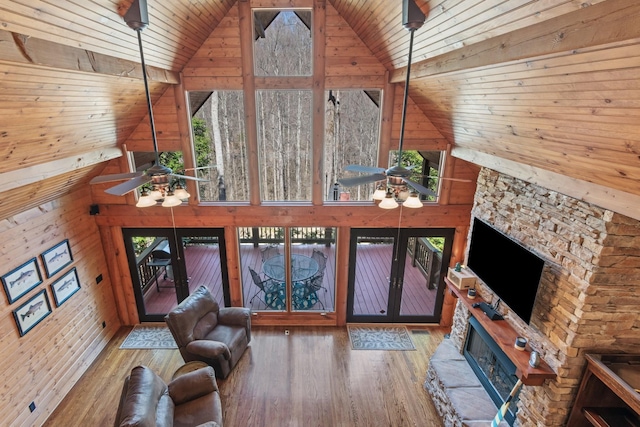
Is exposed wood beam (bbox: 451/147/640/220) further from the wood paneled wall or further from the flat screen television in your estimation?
the flat screen television

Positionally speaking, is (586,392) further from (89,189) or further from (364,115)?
(89,189)

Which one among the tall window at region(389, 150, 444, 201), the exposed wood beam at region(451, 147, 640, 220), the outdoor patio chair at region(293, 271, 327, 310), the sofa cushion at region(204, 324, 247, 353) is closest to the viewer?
the exposed wood beam at region(451, 147, 640, 220)

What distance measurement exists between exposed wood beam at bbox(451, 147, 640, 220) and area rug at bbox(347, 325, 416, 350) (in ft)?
11.2

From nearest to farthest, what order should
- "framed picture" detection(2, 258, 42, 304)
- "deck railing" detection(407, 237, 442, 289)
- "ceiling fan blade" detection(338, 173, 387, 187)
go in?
"ceiling fan blade" detection(338, 173, 387, 187) → "framed picture" detection(2, 258, 42, 304) → "deck railing" detection(407, 237, 442, 289)

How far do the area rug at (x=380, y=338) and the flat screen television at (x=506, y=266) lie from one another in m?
2.04

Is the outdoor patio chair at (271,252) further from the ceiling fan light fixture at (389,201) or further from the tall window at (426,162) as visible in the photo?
the ceiling fan light fixture at (389,201)

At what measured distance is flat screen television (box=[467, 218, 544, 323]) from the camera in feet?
10.7

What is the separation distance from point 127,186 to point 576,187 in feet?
12.3

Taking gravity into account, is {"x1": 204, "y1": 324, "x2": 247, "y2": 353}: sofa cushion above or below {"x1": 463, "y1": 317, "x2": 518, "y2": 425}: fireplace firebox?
below

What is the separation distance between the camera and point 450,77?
3.28 meters

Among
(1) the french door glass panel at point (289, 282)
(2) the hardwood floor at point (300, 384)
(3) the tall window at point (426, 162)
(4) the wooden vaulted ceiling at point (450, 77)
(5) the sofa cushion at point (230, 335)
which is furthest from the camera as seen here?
(1) the french door glass panel at point (289, 282)

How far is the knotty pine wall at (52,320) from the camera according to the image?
12.7 ft

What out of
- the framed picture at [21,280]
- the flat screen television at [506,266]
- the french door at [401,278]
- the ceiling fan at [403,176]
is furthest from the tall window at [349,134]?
the framed picture at [21,280]

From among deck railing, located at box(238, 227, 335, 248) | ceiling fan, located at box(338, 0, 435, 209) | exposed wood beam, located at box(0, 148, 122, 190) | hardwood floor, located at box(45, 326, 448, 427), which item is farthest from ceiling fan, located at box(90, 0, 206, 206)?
deck railing, located at box(238, 227, 335, 248)
